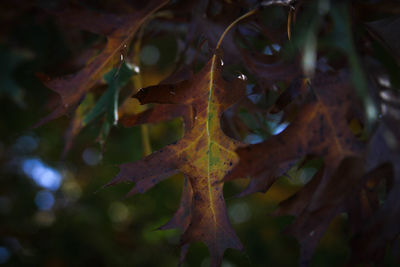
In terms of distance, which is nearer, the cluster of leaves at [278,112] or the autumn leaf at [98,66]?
the cluster of leaves at [278,112]

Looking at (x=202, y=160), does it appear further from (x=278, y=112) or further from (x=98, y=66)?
(x=98, y=66)

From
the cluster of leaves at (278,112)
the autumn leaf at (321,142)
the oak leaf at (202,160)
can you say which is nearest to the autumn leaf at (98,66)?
the cluster of leaves at (278,112)

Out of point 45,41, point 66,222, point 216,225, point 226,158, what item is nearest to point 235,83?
point 226,158

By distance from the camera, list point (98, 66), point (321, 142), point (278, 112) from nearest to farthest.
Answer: point (321, 142), point (278, 112), point (98, 66)

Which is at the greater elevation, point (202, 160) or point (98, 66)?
point (98, 66)

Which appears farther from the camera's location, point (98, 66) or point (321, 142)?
point (98, 66)

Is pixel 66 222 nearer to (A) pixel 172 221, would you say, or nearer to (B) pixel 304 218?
(A) pixel 172 221

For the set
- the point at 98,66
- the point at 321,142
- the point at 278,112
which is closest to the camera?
the point at 321,142

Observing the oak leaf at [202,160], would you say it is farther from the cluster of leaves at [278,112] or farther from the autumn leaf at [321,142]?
the autumn leaf at [321,142]

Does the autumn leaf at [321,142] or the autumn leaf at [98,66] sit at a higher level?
the autumn leaf at [98,66]

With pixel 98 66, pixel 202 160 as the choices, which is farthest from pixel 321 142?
pixel 98 66
